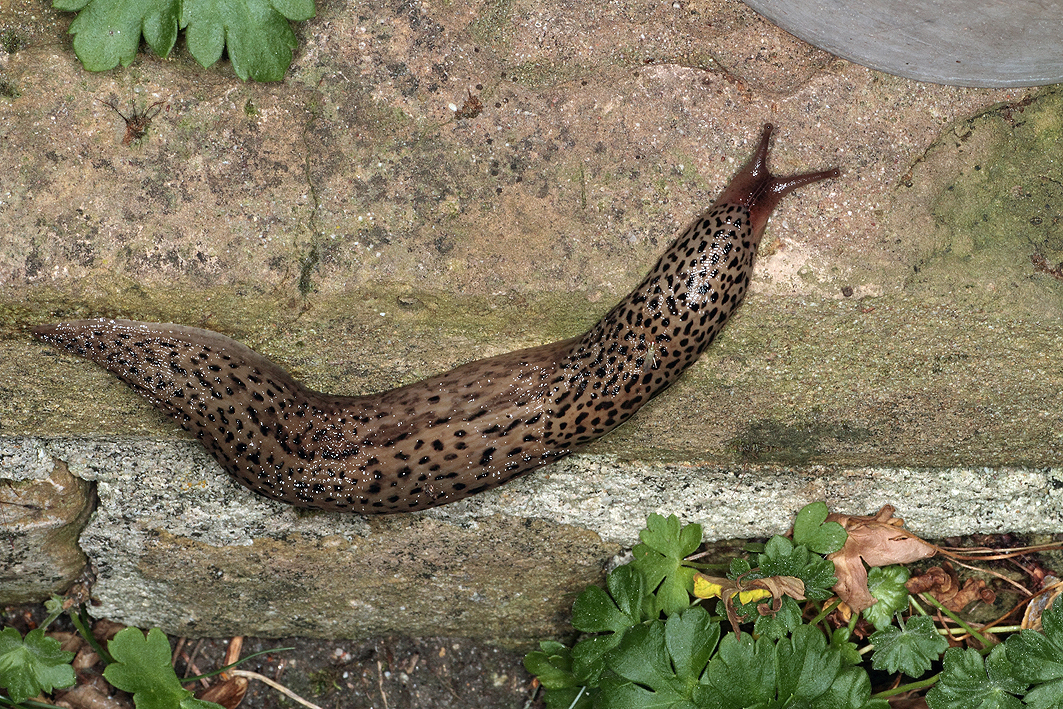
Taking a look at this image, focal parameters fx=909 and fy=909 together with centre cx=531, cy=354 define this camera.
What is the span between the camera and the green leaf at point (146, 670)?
3.31 m

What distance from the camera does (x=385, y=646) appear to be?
12.7 ft

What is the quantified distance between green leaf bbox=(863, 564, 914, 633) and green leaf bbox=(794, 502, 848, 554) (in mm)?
203

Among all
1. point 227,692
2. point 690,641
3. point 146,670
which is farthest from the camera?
point 227,692

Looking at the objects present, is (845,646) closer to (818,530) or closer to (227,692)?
(818,530)

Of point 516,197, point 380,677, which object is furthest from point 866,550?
point 380,677

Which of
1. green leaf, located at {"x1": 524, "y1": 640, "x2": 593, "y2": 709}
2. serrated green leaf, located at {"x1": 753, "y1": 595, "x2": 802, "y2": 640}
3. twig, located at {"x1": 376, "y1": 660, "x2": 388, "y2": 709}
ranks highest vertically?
serrated green leaf, located at {"x1": 753, "y1": 595, "x2": 802, "y2": 640}

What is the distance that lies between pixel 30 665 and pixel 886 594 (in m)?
3.17

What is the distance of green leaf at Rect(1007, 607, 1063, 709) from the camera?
9.95 ft

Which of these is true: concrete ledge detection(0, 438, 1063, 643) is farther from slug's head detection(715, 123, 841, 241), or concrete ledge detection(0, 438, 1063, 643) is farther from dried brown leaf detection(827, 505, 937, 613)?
slug's head detection(715, 123, 841, 241)

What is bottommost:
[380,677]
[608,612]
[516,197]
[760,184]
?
[380,677]

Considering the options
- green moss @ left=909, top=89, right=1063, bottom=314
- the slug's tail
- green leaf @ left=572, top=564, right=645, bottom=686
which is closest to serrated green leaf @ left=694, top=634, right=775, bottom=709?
green leaf @ left=572, top=564, right=645, bottom=686

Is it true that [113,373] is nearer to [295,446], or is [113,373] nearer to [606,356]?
[295,446]

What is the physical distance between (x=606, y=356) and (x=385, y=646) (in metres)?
1.73

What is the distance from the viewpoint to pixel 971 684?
123 inches
